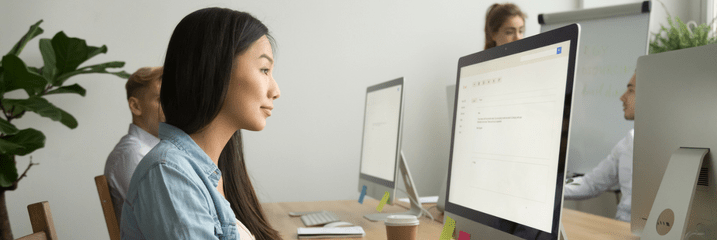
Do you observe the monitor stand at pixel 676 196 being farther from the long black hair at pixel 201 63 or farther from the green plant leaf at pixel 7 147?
the green plant leaf at pixel 7 147

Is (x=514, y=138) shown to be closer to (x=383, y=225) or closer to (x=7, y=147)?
(x=383, y=225)

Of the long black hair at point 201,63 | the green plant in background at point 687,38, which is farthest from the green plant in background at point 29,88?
the green plant in background at point 687,38

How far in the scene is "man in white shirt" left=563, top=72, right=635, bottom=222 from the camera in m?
1.97

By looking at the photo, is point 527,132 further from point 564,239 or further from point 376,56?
point 376,56

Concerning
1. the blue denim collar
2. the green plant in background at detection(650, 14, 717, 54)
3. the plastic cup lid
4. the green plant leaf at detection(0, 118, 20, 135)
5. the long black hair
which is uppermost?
the green plant in background at detection(650, 14, 717, 54)

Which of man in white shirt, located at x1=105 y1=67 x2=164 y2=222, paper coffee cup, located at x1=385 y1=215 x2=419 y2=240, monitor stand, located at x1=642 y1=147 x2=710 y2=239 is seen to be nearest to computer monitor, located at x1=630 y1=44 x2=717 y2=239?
monitor stand, located at x1=642 y1=147 x2=710 y2=239

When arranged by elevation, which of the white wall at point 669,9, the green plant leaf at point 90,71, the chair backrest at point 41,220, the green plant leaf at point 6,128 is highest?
the white wall at point 669,9

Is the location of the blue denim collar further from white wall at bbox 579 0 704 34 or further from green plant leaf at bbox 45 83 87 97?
white wall at bbox 579 0 704 34

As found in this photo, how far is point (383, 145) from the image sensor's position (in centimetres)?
172

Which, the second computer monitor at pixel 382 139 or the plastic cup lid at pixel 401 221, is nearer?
the plastic cup lid at pixel 401 221

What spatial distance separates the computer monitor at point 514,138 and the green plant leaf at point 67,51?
6.31 ft

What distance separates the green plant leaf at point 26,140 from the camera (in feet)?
6.68

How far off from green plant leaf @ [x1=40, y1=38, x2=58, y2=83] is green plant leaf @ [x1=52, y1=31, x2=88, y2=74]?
2 cm

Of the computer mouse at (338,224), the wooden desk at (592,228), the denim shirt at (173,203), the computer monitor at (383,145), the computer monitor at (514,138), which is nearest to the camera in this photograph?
the denim shirt at (173,203)
